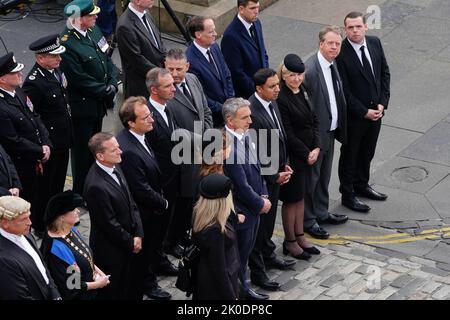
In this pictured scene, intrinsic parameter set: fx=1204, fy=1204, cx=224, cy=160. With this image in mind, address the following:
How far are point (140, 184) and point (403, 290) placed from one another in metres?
2.72

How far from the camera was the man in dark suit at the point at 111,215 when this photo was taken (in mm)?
10141

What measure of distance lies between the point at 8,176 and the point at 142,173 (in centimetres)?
122

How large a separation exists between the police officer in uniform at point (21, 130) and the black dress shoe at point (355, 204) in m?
3.41

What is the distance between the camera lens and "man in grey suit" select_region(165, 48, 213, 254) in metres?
11.5

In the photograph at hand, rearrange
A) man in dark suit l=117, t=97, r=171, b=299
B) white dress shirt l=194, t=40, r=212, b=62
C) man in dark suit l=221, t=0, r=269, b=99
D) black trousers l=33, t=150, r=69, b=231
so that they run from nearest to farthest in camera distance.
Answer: man in dark suit l=117, t=97, r=171, b=299 < black trousers l=33, t=150, r=69, b=231 < white dress shirt l=194, t=40, r=212, b=62 < man in dark suit l=221, t=0, r=269, b=99

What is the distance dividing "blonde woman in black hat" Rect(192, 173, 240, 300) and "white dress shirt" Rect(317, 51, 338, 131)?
2942 millimetres

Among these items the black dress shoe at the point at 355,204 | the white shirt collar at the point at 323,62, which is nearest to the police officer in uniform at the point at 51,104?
the white shirt collar at the point at 323,62

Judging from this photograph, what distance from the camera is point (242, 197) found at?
35.8ft

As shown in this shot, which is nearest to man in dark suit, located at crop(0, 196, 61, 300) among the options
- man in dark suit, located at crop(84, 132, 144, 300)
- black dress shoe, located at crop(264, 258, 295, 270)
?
man in dark suit, located at crop(84, 132, 144, 300)

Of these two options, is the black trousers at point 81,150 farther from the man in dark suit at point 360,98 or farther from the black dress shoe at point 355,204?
the black dress shoe at point 355,204

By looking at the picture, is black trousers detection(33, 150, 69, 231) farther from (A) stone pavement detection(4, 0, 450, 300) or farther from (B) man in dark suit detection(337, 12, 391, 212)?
(B) man in dark suit detection(337, 12, 391, 212)

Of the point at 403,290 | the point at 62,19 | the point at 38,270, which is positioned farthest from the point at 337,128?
the point at 62,19

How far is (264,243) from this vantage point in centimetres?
1174
